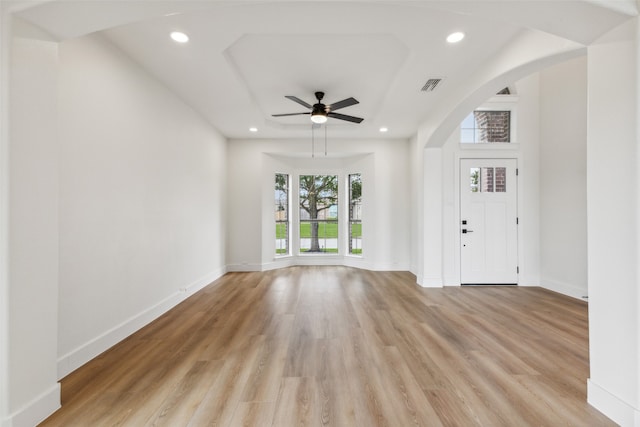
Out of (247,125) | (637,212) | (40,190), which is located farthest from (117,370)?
(247,125)

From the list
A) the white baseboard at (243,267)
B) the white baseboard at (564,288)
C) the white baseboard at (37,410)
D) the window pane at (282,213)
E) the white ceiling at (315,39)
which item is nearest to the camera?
the white baseboard at (37,410)

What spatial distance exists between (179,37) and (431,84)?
2731 millimetres

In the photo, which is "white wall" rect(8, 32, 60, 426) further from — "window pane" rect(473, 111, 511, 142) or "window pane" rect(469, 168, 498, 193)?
"window pane" rect(473, 111, 511, 142)

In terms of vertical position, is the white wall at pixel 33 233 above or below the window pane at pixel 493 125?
below

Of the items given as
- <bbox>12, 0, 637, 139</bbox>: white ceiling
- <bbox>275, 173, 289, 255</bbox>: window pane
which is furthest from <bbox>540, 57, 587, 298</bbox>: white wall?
<bbox>275, 173, 289, 255</bbox>: window pane

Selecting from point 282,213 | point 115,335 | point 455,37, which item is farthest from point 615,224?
point 282,213

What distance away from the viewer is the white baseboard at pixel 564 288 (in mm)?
3867

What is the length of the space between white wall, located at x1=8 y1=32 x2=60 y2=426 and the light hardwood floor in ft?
0.82

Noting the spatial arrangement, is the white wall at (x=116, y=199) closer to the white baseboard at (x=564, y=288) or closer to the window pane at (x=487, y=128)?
the window pane at (x=487, y=128)

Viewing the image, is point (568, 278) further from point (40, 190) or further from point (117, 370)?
point (40, 190)

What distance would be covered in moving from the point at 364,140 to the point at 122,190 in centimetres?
443

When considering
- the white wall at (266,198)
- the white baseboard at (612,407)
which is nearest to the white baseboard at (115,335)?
the white wall at (266,198)

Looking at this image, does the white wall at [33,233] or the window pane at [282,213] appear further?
the window pane at [282,213]

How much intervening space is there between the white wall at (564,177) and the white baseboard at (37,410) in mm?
5564
